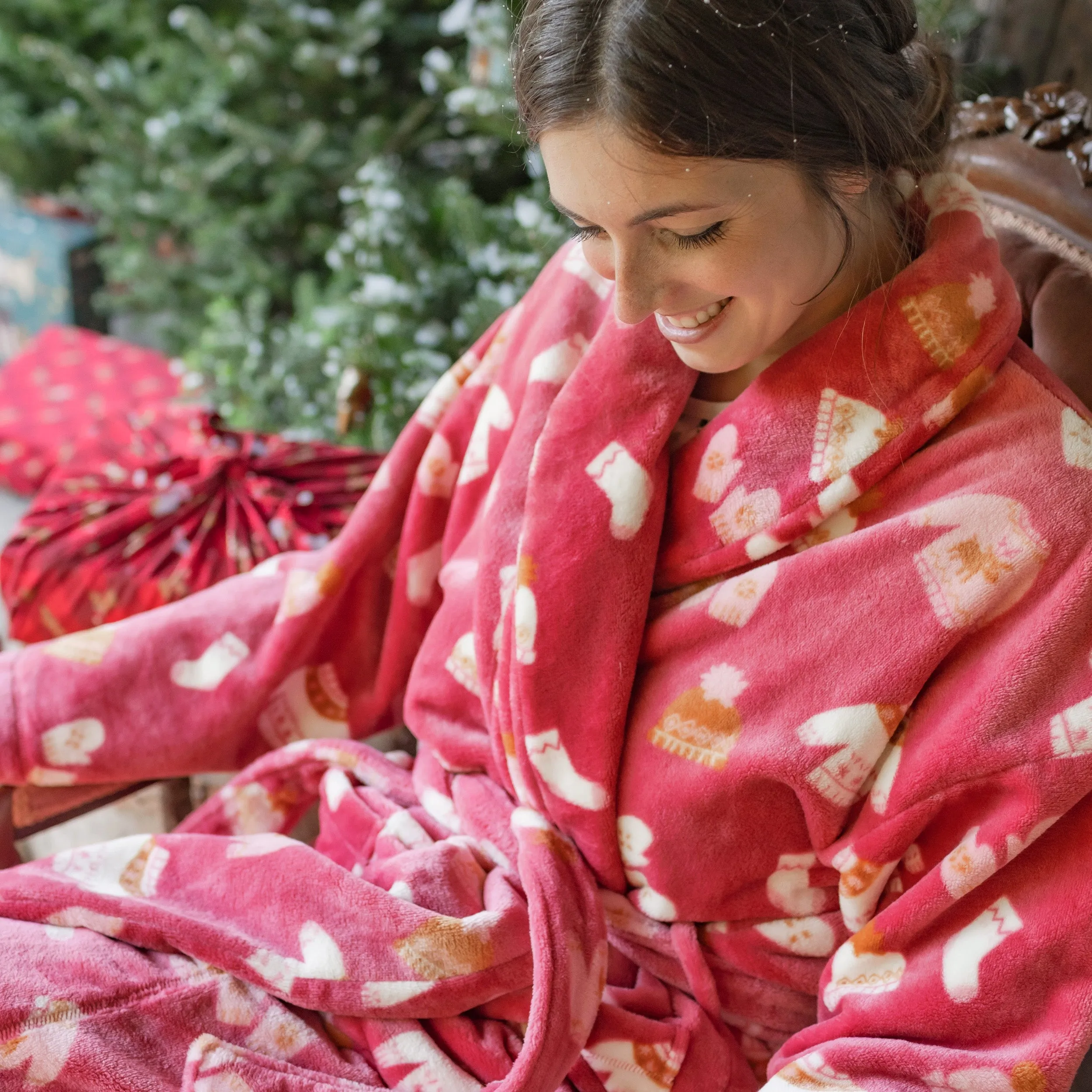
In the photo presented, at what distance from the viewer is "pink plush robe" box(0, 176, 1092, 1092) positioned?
0.69 metres

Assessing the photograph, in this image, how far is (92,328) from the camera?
8.59 feet

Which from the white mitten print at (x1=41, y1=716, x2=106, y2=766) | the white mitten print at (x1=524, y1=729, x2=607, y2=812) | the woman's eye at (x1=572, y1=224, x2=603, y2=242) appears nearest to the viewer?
the woman's eye at (x1=572, y1=224, x2=603, y2=242)

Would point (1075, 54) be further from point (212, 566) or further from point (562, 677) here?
point (212, 566)

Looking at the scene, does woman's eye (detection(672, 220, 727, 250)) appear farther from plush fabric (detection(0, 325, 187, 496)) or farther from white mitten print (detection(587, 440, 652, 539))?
plush fabric (detection(0, 325, 187, 496))

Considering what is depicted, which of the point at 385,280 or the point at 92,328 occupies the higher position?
the point at 385,280

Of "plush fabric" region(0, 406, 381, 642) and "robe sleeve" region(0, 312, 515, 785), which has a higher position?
"robe sleeve" region(0, 312, 515, 785)

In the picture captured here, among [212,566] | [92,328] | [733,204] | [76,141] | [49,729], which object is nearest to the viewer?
[733,204]

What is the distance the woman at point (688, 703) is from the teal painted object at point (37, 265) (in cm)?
180

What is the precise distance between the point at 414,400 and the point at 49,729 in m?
0.85

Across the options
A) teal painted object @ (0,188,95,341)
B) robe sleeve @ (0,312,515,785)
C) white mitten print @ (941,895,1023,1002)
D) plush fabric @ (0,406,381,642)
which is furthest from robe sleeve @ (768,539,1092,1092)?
teal painted object @ (0,188,95,341)

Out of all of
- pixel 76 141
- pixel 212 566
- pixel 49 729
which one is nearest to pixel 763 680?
pixel 49 729

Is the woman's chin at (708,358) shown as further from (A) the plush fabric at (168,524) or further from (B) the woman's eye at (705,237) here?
(A) the plush fabric at (168,524)

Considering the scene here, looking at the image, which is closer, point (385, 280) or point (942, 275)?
point (942, 275)

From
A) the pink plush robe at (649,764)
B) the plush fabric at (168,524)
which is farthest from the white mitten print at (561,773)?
the plush fabric at (168,524)
